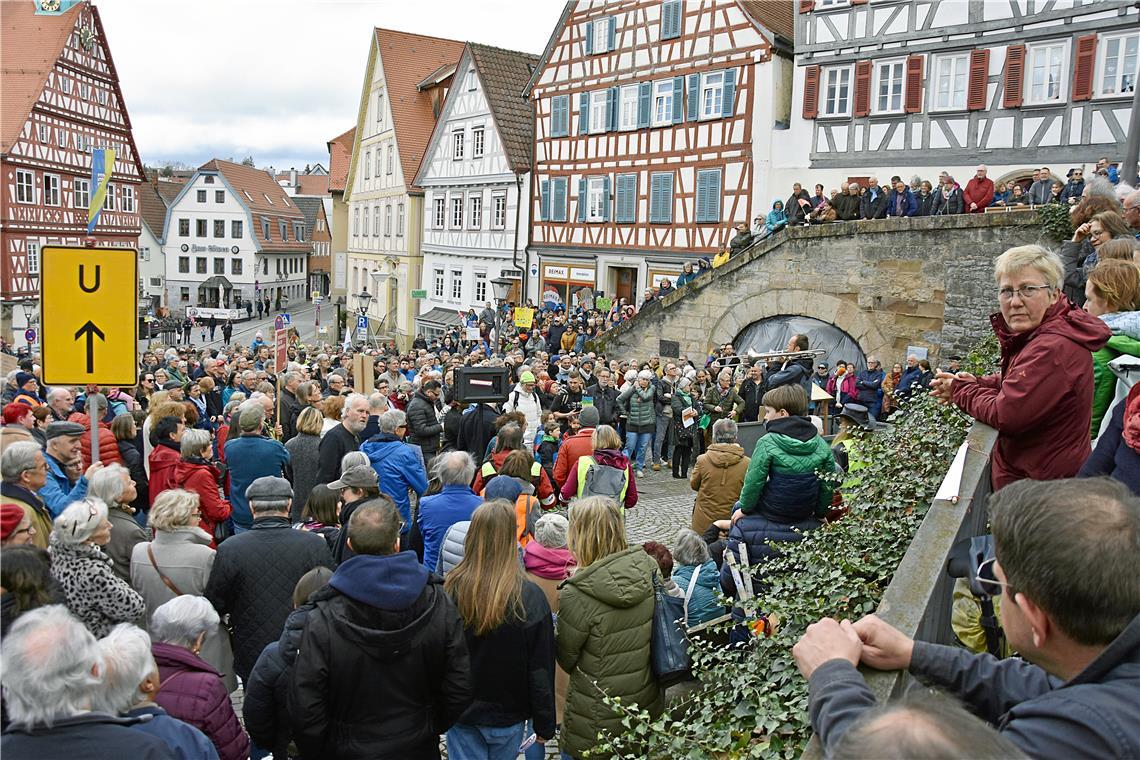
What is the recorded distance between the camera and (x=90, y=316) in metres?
5.32

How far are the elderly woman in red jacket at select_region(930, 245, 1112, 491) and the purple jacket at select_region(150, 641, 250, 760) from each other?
320 cm

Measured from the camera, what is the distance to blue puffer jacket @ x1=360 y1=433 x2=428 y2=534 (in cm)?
755

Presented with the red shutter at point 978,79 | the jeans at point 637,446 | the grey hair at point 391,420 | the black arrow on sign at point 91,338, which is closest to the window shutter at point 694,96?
the red shutter at point 978,79

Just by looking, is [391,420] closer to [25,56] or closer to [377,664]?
[377,664]

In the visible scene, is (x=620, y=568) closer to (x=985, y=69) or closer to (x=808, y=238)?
(x=808, y=238)

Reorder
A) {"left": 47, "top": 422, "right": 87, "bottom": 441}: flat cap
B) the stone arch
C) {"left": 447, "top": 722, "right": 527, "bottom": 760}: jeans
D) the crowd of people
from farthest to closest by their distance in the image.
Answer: the stone arch < {"left": 47, "top": 422, "right": 87, "bottom": 441}: flat cap < {"left": 447, "top": 722, "right": 527, "bottom": 760}: jeans < the crowd of people

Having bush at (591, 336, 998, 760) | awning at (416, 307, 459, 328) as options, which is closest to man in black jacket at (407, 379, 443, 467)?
bush at (591, 336, 998, 760)

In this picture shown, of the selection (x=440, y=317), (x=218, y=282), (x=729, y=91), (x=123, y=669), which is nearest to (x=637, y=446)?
(x=123, y=669)

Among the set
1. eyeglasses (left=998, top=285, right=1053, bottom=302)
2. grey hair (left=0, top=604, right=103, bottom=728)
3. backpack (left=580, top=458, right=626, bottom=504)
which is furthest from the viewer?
backpack (left=580, top=458, right=626, bottom=504)

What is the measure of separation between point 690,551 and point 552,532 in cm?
84

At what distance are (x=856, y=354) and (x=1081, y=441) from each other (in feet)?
53.3

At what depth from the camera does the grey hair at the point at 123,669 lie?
8.99 feet

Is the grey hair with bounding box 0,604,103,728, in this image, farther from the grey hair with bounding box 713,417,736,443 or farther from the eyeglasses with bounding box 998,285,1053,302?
the grey hair with bounding box 713,417,736,443

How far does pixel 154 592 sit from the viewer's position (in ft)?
15.7
